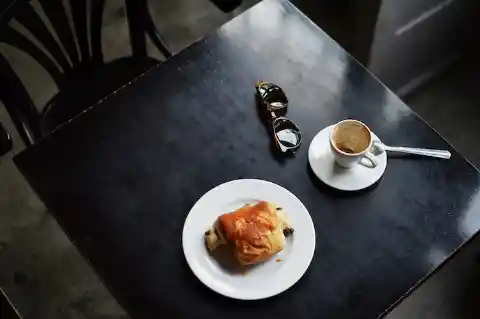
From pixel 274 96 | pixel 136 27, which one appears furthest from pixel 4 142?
pixel 274 96

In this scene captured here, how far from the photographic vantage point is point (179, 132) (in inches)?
54.6

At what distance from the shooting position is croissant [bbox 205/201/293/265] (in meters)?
1.20

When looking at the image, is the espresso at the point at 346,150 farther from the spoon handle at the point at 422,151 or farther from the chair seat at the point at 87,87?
the chair seat at the point at 87,87

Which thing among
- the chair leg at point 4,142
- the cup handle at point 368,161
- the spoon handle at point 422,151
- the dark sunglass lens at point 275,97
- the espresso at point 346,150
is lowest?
the spoon handle at point 422,151

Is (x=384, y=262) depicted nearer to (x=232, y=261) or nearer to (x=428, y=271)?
(x=428, y=271)

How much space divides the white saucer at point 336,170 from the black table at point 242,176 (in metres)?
0.02

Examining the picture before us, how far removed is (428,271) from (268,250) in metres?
0.29

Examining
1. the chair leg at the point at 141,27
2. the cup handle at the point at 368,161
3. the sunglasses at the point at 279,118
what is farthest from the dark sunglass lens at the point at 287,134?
the chair leg at the point at 141,27

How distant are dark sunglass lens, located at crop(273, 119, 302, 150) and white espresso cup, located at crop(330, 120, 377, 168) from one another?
0.23 feet

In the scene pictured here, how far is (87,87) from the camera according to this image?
5.62 feet

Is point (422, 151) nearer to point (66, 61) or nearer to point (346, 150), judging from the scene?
point (346, 150)

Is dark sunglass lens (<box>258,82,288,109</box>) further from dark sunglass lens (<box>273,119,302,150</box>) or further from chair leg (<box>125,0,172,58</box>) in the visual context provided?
chair leg (<box>125,0,172,58</box>)

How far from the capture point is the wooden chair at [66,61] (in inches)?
62.1

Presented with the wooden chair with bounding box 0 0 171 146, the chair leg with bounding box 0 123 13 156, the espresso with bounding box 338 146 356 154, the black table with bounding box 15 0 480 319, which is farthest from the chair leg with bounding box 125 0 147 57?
the espresso with bounding box 338 146 356 154
